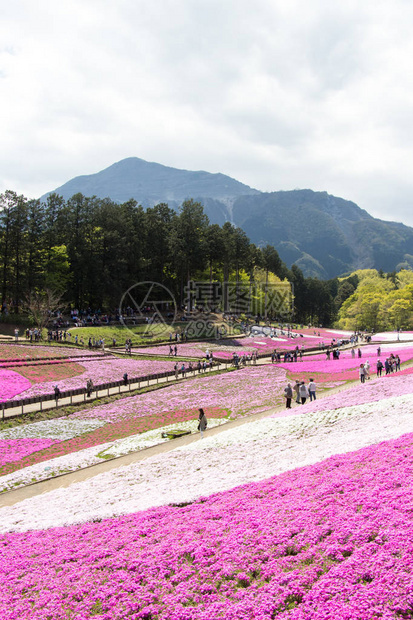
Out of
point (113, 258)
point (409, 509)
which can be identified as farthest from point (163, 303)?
point (409, 509)

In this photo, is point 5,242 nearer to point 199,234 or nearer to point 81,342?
point 81,342

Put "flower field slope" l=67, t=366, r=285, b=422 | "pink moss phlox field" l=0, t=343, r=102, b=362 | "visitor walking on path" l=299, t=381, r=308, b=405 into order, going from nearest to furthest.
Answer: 1. "visitor walking on path" l=299, t=381, r=308, b=405
2. "flower field slope" l=67, t=366, r=285, b=422
3. "pink moss phlox field" l=0, t=343, r=102, b=362

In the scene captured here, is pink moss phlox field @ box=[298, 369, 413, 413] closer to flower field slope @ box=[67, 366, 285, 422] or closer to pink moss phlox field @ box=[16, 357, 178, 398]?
flower field slope @ box=[67, 366, 285, 422]

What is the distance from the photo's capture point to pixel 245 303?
363 feet

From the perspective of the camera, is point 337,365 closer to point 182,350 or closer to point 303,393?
point 303,393

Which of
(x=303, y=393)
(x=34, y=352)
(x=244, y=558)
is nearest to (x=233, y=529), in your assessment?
(x=244, y=558)

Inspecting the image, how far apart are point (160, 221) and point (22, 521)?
91.4 m

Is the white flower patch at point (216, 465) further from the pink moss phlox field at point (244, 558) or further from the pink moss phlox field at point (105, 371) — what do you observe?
the pink moss phlox field at point (105, 371)

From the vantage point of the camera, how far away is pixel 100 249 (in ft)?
290

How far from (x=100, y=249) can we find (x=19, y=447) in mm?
65041

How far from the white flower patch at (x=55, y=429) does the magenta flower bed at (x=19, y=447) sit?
0.68m

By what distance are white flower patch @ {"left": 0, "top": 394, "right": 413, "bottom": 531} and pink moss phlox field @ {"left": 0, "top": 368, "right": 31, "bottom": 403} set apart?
1862cm

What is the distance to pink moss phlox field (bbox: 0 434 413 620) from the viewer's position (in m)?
8.88

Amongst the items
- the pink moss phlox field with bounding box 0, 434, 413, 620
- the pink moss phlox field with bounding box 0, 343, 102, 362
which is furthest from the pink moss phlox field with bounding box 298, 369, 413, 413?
the pink moss phlox field with bounding box 0, 343, 102, 362
